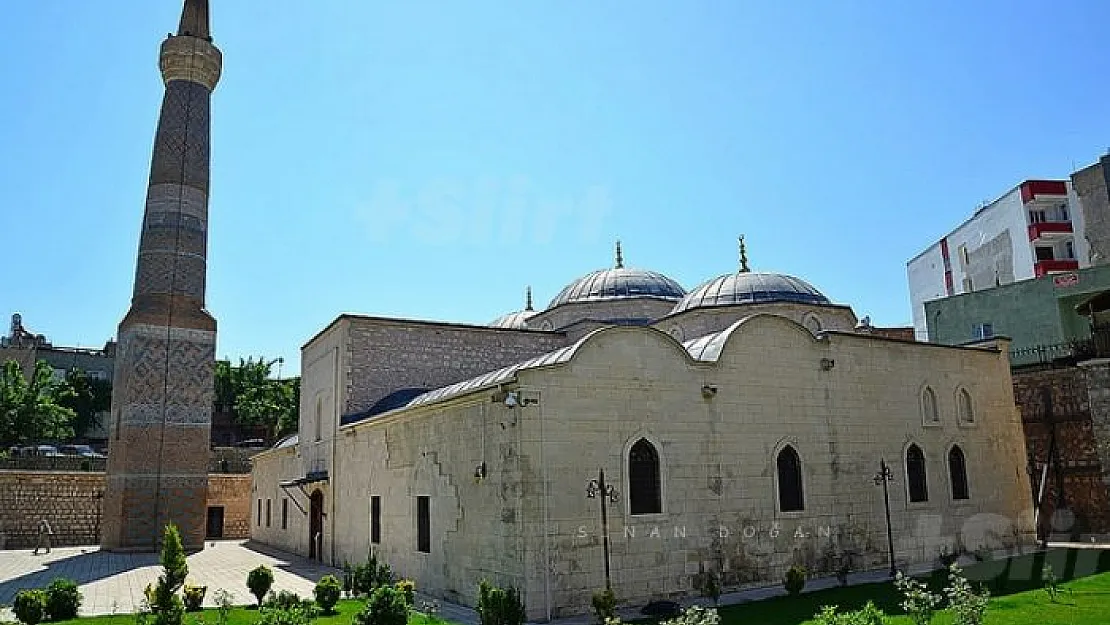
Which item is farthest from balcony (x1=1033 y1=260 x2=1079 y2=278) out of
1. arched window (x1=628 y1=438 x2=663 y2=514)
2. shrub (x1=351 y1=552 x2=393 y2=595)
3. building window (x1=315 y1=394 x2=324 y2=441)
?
shrub (x1=351 y1=552 x2=393 y2=595)

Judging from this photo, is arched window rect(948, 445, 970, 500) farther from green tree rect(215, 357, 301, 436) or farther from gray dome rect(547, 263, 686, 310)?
green tree rect(215, 357, 301, 436)

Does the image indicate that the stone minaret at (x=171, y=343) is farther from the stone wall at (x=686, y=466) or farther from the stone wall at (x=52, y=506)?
the stone wall at (x=686, y=466)

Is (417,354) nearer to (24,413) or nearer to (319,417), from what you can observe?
(319,417)

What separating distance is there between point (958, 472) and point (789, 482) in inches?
197

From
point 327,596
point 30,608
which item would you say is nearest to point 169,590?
point 327,596

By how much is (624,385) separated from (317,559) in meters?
11.7

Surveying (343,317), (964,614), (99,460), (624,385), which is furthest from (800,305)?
(99,460)

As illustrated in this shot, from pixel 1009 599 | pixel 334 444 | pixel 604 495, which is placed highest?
pixel 334 444

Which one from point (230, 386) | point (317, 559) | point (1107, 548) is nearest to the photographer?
point (1107, 548)

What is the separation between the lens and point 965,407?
16.5m

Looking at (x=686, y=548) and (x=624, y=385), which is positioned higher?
(x=624, y=385)

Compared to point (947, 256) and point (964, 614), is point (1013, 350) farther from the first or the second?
point (964, 614)

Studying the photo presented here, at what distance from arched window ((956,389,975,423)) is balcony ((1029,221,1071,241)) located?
64.5 feet

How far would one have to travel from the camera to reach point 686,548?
11.8m
